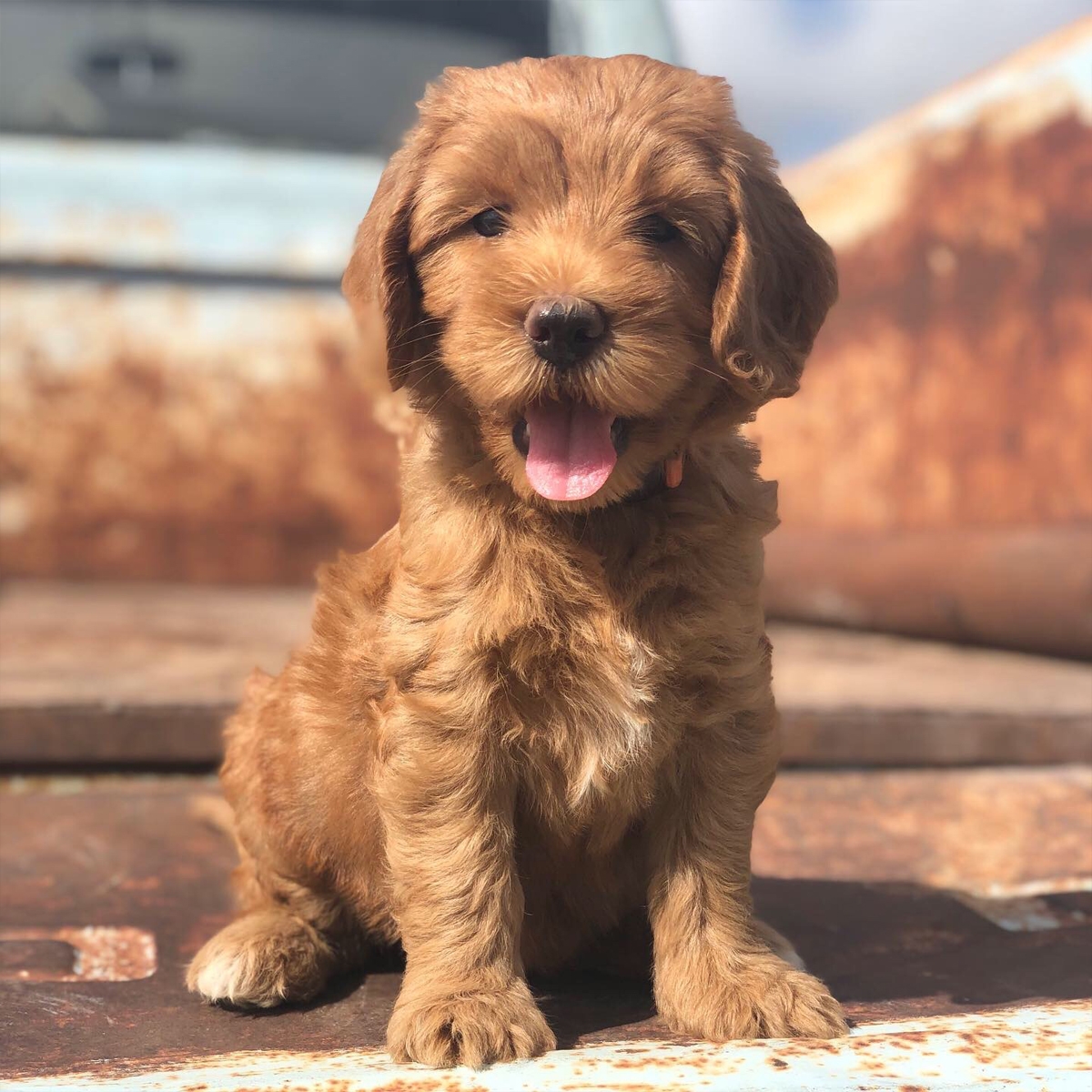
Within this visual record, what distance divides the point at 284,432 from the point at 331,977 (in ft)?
14.9

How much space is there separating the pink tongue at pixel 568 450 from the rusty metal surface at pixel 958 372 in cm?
387

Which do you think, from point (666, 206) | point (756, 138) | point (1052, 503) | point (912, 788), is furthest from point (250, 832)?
point (1052, 503)

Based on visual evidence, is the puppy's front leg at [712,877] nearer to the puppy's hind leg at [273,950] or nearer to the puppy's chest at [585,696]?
the puppy's chest at [585,696]

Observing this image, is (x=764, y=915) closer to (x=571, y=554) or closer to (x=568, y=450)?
(x=571, y=554)

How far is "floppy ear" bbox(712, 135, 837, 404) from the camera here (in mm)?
2531

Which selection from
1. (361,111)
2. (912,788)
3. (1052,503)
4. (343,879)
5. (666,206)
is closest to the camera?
(666,206)

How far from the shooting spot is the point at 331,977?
295 centimetres

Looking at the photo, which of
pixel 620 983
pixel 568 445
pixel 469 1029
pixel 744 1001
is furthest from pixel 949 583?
pixel 469 1029

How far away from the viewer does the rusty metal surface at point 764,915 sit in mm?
2299

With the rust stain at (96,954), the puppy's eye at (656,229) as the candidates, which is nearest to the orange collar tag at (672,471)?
the puppy's eye at (656,229)

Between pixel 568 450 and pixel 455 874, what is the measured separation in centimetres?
85

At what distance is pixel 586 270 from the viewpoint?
7.81ft

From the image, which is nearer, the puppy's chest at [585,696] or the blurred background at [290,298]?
the puppy's chest at [585,696]

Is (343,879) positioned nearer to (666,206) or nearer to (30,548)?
(666,206)
